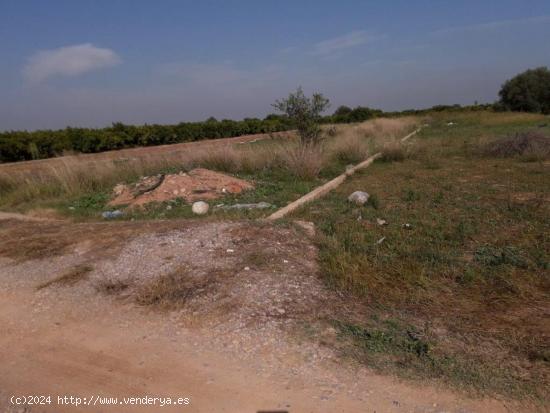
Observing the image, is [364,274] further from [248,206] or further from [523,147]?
[523,147]

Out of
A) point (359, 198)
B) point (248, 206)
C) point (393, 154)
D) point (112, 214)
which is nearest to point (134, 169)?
point (112, 214)

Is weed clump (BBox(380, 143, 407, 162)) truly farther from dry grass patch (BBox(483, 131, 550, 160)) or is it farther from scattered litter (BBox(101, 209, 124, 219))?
scattered litter (BBox(101, 209, 124, 219))

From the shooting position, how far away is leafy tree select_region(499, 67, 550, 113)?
47719 mm

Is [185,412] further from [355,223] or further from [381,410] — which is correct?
[355,223]

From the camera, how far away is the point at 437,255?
16.6 ft

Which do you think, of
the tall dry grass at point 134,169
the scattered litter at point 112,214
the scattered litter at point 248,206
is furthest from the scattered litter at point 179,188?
the tall dry grass at point 134,169

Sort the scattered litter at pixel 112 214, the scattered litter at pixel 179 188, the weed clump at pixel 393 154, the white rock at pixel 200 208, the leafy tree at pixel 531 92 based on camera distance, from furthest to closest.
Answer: the leafy tree at pixel 531 92 < the weed clump at pixel 393 154 < the scattered litter at pixel 179 188 < the scattered litter at pixel 112 214 < the white rock at pixel 200 208

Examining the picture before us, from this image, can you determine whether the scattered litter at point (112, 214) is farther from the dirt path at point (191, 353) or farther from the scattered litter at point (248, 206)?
the dirt path at point (191, 353)

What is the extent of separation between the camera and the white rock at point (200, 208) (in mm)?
8008

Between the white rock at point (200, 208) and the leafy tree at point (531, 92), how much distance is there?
157 feet

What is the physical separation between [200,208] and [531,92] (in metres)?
49.0

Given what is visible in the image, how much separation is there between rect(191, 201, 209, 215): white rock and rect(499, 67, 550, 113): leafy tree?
157ft

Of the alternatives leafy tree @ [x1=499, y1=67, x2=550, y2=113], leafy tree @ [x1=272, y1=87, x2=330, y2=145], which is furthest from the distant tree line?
leafy tree @ [x1=499, y1=67, x2=550, y2=113]

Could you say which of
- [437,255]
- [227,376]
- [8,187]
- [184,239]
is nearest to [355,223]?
[437,255]
